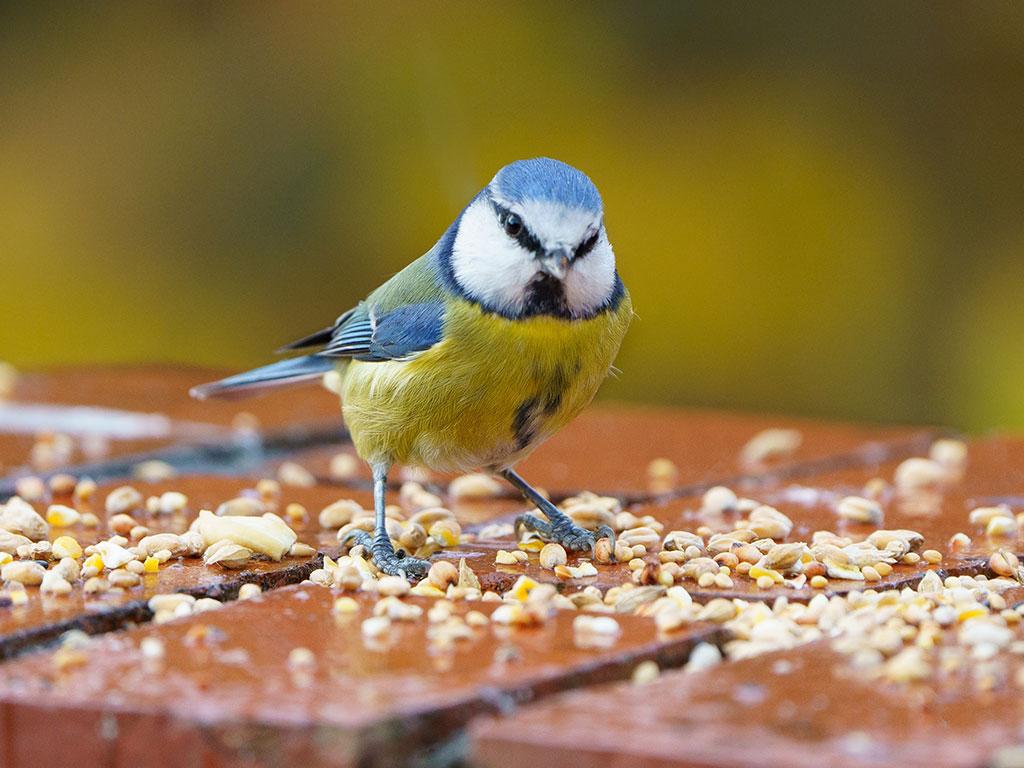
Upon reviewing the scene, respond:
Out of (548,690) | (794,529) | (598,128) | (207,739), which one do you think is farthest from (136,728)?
(598,128)

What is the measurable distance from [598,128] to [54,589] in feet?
17.0

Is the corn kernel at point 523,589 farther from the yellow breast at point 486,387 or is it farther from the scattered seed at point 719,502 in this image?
the scattered seed at point 719,502

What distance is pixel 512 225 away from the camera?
2.83 m

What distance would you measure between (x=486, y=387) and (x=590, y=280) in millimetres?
277

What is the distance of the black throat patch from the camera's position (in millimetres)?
2850

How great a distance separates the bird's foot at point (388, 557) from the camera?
2600mm

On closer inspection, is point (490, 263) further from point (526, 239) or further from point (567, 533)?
point (567, 533)

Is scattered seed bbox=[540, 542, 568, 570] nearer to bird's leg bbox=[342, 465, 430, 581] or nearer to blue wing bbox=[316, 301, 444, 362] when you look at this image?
bird's leg bbox=[342, 465, 430, 581]

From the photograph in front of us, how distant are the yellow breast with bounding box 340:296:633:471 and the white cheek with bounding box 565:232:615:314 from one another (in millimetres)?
32

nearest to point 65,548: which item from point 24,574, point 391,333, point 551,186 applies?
point 24,574

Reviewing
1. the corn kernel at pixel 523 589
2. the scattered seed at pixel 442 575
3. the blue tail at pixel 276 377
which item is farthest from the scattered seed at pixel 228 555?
the blue tail at pixel 276 377

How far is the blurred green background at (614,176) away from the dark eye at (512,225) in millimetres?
4140

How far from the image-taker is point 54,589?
7.63ft

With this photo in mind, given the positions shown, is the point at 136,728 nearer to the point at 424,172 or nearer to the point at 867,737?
the point at 867,737
